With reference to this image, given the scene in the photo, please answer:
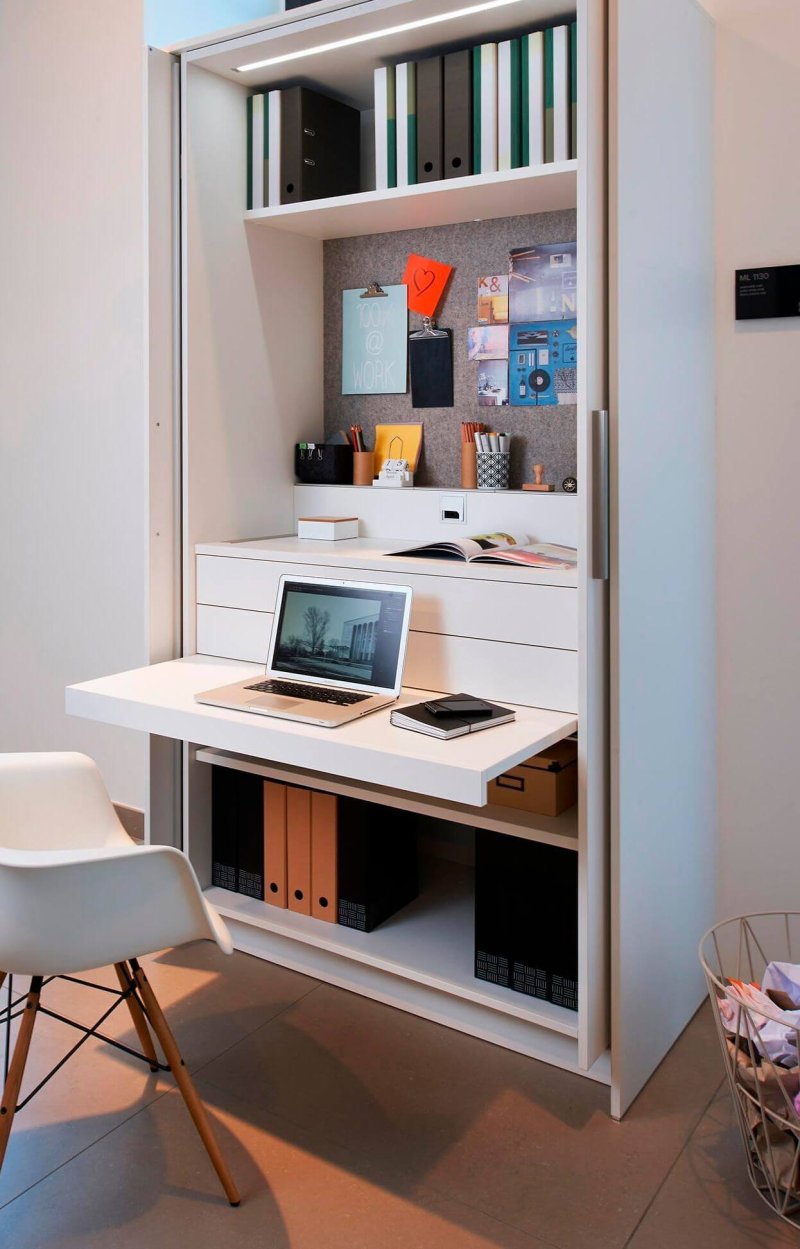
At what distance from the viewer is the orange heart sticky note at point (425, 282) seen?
2.46 meters

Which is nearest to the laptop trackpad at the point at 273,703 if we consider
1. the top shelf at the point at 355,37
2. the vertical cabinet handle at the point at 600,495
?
the vertical cabinet handle at the point at 600,495

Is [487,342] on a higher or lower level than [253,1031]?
higher

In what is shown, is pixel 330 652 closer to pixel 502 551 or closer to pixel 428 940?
pixel 502 551

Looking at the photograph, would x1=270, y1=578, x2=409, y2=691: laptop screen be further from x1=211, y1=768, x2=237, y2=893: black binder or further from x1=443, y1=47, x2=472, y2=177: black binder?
x1=443, y1=47, x2=472, y2=177: black binder

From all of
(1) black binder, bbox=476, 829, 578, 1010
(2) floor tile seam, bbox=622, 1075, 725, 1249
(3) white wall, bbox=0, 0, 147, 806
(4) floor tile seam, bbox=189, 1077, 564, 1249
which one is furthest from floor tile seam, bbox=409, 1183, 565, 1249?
(3) white wall, bbox=0, 0, 147, 806

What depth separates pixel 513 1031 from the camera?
203cm

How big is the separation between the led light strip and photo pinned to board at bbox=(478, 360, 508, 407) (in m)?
0.68

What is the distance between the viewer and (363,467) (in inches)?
102

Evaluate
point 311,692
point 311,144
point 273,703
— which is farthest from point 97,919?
point 311,144

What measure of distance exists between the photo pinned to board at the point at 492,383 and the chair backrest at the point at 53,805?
1181mm

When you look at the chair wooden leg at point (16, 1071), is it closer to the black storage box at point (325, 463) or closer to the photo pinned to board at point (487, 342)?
the black storage box at point (325, 463)

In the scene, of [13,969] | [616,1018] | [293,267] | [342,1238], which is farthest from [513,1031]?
[293,267]

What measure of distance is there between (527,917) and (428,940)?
0.96ft

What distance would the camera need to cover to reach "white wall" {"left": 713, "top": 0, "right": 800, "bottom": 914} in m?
2.00
